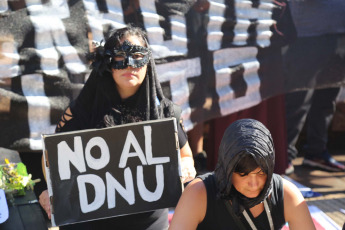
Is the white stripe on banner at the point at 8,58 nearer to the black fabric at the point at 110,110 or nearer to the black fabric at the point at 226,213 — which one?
the black fabric at the point at 110,110

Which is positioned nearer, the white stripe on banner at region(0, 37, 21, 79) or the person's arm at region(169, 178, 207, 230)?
the person's arm at region(169, 178, 207, 230)

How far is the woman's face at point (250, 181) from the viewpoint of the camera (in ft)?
5.41

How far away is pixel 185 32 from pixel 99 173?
1624 mm

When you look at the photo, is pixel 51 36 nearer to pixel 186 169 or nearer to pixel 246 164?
pixel 186 169

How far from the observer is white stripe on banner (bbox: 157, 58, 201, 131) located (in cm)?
331

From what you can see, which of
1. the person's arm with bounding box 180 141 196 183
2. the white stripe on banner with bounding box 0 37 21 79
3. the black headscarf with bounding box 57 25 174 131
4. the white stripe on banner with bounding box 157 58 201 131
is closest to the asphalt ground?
the white stripe on banner with bounding box 157 58 201 131

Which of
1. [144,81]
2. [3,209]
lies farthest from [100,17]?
[3,209]

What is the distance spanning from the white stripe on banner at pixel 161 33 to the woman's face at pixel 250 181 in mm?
1665

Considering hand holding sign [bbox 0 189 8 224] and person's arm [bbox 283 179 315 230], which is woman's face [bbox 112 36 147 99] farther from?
person's arm [bbox 283 179 315 230]

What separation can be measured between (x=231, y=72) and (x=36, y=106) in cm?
144

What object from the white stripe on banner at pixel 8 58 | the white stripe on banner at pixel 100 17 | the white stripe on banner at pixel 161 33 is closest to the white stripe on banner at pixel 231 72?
the white stripe on banner at pixel 161 33

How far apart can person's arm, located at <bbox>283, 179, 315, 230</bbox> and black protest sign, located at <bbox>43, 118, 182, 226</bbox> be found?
0.44m

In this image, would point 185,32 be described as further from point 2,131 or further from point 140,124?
point 140,124

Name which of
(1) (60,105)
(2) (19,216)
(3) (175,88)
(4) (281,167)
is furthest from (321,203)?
(2) (19,216)
